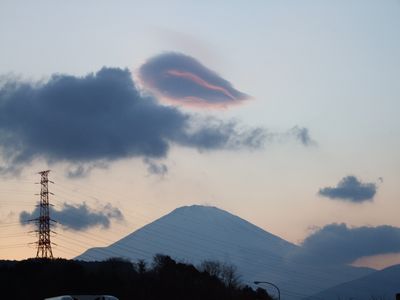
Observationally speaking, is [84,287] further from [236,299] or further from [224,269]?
[224,269]

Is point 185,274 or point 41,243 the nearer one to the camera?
point 41,243

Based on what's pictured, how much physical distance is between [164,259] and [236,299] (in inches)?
1968

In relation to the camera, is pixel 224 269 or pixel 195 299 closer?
pixel 195 299

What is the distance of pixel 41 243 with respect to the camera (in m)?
118

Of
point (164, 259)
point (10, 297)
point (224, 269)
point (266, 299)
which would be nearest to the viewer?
point (10, 297)

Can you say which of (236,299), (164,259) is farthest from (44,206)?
(164,259)

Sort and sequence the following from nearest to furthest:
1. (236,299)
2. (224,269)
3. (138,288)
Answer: (138,288) < (236,299) < (224,269)

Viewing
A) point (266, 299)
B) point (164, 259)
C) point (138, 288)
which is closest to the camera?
point (138, 288)

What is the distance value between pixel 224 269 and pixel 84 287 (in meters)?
Result: 76.6

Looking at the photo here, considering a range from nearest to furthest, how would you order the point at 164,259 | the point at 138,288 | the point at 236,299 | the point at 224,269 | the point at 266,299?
the point at 138,288
the point at 236,299
the point at 266,299
the point at 164,259
the point at 224,269

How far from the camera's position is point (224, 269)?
197000mm

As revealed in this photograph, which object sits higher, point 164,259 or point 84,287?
point 164,259

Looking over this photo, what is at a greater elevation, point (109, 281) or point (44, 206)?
point (44, 206)

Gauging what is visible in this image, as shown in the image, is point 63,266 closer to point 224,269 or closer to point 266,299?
point 266,299
